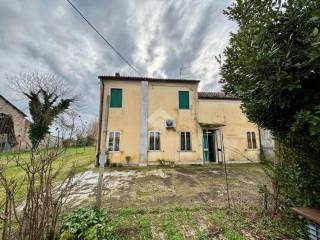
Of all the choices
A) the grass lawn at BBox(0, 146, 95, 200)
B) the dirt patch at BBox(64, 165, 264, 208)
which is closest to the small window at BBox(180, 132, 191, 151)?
the dirt patch at BBox(64, 165, 264, 208)

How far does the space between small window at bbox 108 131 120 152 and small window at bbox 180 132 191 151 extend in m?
4.26

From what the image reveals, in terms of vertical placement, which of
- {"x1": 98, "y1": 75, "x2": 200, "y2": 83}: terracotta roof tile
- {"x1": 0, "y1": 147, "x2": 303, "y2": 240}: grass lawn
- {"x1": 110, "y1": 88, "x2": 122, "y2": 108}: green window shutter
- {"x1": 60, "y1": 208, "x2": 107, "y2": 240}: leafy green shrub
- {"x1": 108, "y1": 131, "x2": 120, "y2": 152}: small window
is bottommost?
{"x1": 0, "y1": 147, "x2": 303, "y2": 240}: grass lawn

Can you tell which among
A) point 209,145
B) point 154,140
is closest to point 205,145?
point 209,145

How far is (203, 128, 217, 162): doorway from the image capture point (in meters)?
11.9

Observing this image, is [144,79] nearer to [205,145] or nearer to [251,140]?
[205,145]

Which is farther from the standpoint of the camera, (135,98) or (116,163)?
(135,98)

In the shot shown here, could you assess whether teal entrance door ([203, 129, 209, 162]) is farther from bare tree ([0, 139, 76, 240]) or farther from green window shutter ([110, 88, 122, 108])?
bare tree ([0, 139, 76, 240])

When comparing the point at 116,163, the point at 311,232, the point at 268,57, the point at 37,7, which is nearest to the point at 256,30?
the point at 268,57

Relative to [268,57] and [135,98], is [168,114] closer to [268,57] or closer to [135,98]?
[135,98]

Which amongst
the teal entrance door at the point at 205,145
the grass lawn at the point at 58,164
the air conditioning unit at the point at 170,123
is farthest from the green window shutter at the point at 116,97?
the teal entrance door at the point at 205,145

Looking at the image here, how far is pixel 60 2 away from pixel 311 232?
23.5 ft

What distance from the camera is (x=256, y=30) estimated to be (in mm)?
2477

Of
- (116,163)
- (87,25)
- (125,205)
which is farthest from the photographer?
(116,163)

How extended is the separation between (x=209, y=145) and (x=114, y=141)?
6.79 meters
